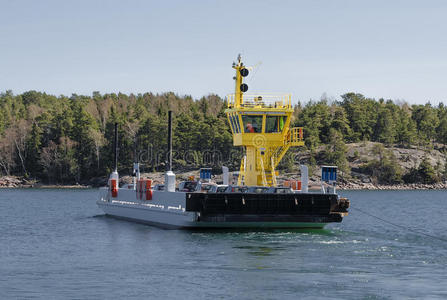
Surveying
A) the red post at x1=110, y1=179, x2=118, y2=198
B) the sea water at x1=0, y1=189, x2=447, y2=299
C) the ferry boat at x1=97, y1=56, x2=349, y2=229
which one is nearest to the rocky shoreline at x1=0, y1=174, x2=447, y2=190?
the red post at x1=110, y1=179, x2=118, y2=198

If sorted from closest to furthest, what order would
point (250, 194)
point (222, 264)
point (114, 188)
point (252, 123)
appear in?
1. point (222, 264)
2. point (250, 194)
3. point (252, 123)
4. point (114, 188)

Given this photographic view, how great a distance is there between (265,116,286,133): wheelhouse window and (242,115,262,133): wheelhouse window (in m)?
0.42

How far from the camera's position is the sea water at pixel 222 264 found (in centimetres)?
2414

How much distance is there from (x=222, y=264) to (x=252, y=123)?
15637 mm

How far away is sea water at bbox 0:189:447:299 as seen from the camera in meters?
24.1

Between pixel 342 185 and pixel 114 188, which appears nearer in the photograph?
pixel 114 188

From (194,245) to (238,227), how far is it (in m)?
5.07

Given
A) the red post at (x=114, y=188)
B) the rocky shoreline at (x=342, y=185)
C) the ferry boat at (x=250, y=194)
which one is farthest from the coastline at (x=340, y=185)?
the ferry boat at (x=250, y=194)

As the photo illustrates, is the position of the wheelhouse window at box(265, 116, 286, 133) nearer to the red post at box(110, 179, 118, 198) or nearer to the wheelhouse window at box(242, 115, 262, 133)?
the wheelhouse window at box(242, 115, 262, 133)

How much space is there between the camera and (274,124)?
43.6 metres

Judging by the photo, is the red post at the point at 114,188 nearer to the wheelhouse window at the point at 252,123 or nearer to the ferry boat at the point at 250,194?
the ferry boat at the point at 250,194

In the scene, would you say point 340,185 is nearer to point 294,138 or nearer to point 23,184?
point 23,184

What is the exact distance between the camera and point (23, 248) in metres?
35.9

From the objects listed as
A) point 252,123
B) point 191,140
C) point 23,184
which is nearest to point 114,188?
point 252,123
